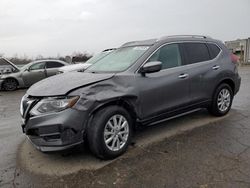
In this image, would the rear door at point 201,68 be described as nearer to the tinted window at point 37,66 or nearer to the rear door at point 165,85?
the rear door at point 165,85

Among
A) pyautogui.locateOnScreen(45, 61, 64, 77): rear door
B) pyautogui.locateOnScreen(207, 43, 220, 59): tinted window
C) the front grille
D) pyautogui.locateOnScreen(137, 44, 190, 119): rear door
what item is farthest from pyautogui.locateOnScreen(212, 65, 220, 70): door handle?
pyautogui.locateOnScreen(45, 61, 64, 77): rear door

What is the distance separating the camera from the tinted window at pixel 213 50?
5.48m

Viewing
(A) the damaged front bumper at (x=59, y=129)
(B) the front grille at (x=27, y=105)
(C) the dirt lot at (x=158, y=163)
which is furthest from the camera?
(B) the front grille at (x=27, y=105)

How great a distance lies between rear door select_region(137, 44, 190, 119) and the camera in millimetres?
4242

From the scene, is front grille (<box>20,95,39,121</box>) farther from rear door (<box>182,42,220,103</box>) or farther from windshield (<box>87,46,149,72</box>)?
rear door (<box>182,42,220,103</box>)

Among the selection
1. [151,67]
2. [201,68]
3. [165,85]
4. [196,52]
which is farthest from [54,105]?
[196,52]

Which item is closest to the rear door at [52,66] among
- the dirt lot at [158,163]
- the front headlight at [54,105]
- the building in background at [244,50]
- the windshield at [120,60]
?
the dirt lot at [158,163]

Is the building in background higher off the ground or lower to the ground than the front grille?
lower

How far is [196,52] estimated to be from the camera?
5.24 metres

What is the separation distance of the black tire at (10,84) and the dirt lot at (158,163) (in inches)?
359

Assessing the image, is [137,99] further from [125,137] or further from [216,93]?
[216,93]

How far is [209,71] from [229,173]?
8.06 ft

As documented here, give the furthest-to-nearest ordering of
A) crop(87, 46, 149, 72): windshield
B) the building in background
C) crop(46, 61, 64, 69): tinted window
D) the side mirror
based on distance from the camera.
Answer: the building in background, crop(46, 61, 64, 69): tinted window, crop(87, 46, 149, 72): windshield, the side mirror

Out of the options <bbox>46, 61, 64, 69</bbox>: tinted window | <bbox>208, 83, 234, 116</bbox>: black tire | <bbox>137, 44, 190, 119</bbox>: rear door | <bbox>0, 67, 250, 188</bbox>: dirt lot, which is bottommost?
<bbox>0, 67, 250, 188</bbox>: dirt lot
